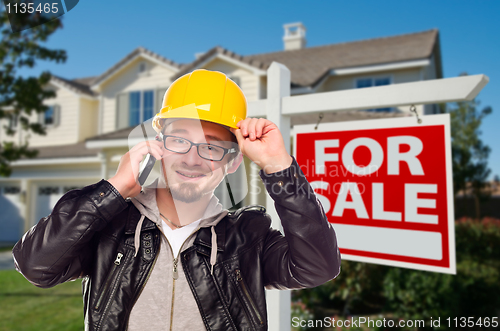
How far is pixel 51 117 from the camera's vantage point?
14.4 metres

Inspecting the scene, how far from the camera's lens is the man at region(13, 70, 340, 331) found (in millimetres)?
1277

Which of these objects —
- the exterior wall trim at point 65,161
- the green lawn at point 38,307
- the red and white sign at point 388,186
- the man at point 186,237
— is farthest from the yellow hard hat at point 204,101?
the exterior wall trim at point 65,161

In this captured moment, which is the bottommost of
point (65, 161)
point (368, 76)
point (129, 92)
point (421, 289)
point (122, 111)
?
point (421, 289)

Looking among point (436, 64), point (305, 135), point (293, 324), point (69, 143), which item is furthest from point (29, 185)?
point (436, 64)

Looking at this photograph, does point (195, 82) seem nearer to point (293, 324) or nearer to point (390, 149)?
point (390, 149)

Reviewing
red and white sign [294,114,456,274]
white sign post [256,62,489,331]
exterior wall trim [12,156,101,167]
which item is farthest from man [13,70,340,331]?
exterior wall trim [12,156,101,167]

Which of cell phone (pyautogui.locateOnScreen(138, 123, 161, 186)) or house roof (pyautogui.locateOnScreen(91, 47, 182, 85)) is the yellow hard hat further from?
house roof (pyautogui.locateOnScreen(91, 47, 182, 85))

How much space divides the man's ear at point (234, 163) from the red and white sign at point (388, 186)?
94cm

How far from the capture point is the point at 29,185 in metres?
13.5

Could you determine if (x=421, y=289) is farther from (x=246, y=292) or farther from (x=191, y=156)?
(x=191, y=156)

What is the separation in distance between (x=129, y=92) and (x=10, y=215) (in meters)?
7.08

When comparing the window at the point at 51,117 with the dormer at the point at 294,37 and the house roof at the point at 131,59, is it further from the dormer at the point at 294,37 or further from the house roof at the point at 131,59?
the dormer at the point at 294,37

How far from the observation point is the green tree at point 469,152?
14016 millimetres

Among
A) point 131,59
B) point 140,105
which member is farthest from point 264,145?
point 131,59
